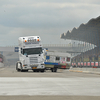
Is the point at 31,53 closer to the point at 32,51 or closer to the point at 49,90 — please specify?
the point at 32,51

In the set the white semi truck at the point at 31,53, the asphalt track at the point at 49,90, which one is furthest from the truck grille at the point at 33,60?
the asphalt track at the point at 49,90

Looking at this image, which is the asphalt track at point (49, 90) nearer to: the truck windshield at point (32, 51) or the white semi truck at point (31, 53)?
the white semi truck at point (31, 53)

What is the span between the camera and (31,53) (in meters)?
34.1

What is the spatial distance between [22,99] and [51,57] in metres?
32.8

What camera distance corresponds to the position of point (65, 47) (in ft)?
384

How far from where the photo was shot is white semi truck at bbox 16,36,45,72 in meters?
33.5

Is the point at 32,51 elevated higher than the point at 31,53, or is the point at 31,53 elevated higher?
the point at 32,51

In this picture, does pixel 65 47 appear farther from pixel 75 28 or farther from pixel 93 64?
pixel 93 64

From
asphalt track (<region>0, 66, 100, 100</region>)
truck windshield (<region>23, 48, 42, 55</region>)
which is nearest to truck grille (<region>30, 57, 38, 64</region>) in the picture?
truck windshield (<region>23, 48, 42, 55</region>)

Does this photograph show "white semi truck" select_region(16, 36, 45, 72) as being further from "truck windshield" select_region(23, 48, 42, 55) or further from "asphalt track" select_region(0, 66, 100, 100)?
"asphalt track" select_region(0, 66, 100, 100)

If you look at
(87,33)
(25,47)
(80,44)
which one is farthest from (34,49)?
(80,44)

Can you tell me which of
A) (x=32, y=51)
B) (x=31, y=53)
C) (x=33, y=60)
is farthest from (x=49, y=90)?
(x=33, y=60)

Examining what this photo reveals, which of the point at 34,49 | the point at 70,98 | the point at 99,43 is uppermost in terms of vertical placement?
the point at 99,43

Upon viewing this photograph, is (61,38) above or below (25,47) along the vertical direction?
above
